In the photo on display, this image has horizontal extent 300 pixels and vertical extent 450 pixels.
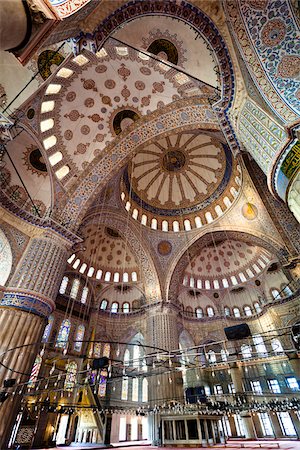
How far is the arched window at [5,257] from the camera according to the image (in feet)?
25.8

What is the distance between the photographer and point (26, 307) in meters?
7.25

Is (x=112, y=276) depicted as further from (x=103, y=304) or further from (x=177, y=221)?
(x=177, y=221)

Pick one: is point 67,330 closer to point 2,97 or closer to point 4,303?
point 4,303

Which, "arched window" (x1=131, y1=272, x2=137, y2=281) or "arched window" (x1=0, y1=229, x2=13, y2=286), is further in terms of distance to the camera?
"arched window" (x1=131, y1=272, x2=137, y2=281)

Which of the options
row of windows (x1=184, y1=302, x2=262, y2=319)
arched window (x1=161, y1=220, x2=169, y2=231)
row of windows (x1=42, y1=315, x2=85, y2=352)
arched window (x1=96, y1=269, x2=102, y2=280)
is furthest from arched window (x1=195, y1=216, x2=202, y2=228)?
row of windows (x1=42, y1=315, x2=85, y2=352)

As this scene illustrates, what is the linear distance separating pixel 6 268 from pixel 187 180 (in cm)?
1187

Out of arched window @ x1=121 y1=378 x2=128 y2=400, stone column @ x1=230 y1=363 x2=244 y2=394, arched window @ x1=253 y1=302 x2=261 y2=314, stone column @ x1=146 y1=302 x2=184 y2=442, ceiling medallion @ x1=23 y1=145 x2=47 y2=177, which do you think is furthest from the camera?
arched window @ x1=253 y1=302 x2=261 y2=314

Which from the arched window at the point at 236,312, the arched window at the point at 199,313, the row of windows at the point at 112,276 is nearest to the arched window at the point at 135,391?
the arched window at the point at 199,313

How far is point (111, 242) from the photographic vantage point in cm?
1623

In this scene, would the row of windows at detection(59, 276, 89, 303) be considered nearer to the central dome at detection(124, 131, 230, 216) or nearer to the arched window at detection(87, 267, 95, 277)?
the arched window at detection(87, 267, 95, 277)

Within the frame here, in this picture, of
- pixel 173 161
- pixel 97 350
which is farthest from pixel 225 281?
pixel 97 350

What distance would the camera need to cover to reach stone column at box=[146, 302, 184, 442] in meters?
10.5

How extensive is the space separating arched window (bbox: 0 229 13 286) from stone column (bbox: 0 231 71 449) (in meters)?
0.32

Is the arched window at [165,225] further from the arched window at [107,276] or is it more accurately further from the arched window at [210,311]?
the arched window at [210,311]
